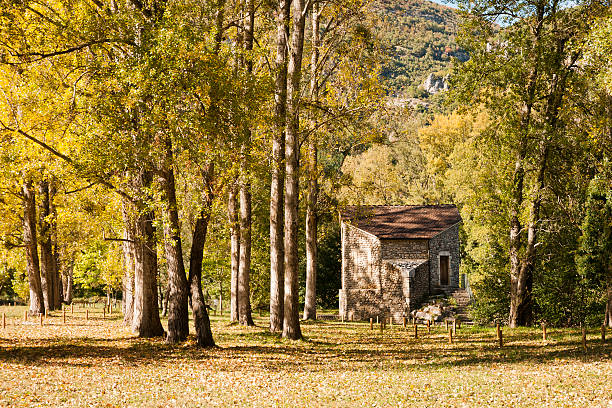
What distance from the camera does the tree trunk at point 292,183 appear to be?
65.9 ft

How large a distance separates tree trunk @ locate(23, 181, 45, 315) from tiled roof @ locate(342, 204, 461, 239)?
1905cm

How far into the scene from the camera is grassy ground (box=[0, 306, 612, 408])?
1080 centimetres

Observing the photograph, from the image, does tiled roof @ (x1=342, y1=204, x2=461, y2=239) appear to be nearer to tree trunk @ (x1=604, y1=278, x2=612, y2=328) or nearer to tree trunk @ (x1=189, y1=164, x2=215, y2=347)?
tree trunk @ (x1=604, y1=278, x2=612, y2=328)

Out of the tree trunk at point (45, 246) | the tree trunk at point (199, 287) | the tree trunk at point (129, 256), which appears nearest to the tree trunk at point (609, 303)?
the tree trunk at point (199, 287)

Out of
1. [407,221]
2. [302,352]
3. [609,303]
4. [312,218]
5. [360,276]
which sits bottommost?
[302,352]

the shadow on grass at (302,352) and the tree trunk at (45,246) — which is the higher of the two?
the tree trunk at (45,246)

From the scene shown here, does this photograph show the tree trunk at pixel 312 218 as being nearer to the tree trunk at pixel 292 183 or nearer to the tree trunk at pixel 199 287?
the tree trunk at pixel 292 183

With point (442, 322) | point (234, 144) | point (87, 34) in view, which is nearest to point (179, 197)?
point (234, 144)

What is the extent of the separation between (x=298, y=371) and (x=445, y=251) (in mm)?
26903

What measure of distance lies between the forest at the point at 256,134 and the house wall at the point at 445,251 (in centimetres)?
900

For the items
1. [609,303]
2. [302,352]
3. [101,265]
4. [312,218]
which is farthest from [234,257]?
[609,303]

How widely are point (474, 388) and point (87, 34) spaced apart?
13.4 meters

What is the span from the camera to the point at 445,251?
130 ft

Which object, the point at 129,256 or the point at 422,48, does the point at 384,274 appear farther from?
the point at 422,48
